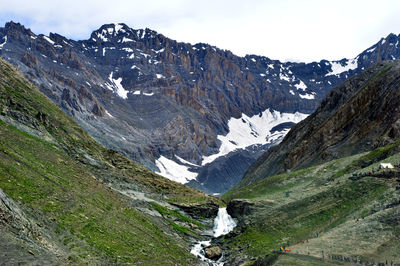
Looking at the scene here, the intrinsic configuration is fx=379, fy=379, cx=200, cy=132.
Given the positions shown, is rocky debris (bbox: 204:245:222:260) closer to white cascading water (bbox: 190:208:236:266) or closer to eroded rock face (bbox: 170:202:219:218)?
white cascading water (bbox: 190:208:236:266)

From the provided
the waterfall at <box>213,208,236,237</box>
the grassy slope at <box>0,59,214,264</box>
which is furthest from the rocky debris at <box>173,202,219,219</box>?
the grassy slope at <box>0,59,214,264</box>

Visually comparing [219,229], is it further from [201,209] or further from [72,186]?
[72,186]

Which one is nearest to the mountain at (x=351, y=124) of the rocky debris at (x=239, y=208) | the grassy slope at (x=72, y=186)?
the rocky debris at (x=239, y=208)

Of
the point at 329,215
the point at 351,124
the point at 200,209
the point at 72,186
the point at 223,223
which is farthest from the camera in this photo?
the point at 351,124

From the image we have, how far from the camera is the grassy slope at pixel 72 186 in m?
52.6

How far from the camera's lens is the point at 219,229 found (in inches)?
3642

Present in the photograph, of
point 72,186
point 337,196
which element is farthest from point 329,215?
point 72,186

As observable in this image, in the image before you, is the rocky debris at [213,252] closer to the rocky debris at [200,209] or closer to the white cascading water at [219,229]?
the white cascading water at [219,229]

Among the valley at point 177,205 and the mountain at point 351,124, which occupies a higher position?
the mountain at point 351,124

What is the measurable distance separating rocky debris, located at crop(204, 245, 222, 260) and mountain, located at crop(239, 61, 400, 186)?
52.8m

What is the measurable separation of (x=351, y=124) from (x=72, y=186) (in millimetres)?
94961

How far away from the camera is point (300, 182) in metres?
96.8

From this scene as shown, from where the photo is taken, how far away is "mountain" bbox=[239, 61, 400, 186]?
362ft

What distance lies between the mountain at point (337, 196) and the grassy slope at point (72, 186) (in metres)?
17.4
